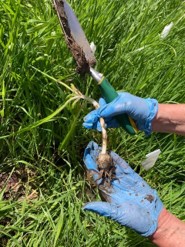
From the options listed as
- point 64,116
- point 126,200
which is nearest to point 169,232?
point 126,200

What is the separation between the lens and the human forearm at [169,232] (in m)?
1.49

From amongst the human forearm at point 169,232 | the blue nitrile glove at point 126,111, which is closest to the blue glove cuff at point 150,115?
the blue nitrile glove at point 126,111

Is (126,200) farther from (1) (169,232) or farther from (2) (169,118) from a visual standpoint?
(2) (169,118)

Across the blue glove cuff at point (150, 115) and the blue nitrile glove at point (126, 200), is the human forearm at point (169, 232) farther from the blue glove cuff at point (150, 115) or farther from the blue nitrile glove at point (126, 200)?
the blue glove cuff at point (150, 115)

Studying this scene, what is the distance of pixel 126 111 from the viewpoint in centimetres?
155

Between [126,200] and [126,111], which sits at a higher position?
[126,111]

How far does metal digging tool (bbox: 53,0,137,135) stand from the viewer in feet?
4.91

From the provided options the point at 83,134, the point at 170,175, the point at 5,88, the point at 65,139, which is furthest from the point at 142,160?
the point at 5,88

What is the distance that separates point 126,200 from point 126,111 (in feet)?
0.99

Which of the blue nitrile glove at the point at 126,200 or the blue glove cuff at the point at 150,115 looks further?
the blue glove cuff at the point at 150,115

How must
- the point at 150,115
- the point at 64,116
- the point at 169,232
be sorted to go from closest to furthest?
the point at 169,232 → the point at 150,115 → the point at 64,116

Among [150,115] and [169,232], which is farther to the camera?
[150,115]

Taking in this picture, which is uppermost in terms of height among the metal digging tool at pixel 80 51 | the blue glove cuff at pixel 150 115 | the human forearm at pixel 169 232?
the metal digging tool at pixel 80 51

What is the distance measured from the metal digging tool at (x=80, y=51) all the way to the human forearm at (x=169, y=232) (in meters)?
0.32
